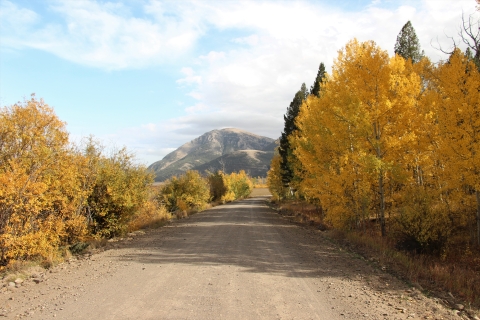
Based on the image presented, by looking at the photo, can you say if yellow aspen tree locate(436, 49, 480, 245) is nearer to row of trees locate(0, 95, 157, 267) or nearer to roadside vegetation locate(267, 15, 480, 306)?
roadside vegetation locate(267, 15, 480, 306)

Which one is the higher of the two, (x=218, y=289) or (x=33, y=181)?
(x=33, y=181)

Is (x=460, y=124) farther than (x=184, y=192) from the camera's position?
No

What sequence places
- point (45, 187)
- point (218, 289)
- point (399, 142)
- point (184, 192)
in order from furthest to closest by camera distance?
point (184, 192)
point (399, 142)
point (45, 187)
point (218, 289)

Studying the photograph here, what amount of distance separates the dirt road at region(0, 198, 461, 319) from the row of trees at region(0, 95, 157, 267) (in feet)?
5.84

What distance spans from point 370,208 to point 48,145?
14.2 metres

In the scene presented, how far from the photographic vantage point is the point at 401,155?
13.2 m

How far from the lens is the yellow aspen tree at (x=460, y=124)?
37.4 ft

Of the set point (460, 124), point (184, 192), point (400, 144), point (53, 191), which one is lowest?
point (184, 192)

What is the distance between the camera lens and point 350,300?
6.04 metres

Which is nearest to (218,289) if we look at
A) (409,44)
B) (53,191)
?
(53,191)

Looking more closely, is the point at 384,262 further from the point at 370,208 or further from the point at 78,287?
the point at 78,287

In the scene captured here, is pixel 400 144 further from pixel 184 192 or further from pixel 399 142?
pixel 184 192

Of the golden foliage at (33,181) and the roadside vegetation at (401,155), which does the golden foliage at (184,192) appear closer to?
the roadside vegetation at (401,155)

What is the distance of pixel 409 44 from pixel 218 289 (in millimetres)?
27582
